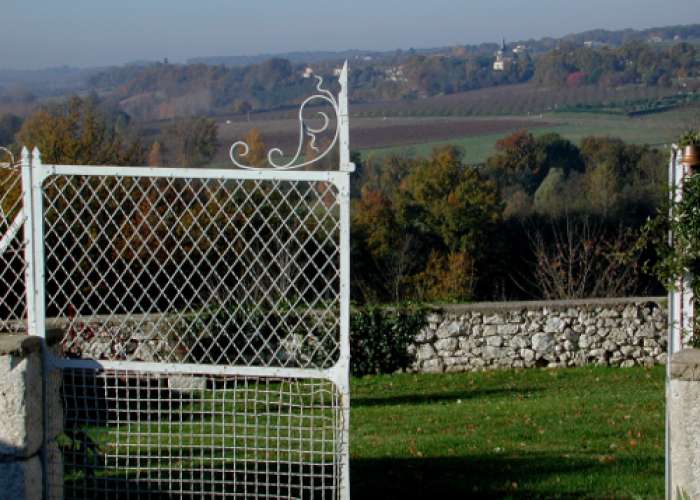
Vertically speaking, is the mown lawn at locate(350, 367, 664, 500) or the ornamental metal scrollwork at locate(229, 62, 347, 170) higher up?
the ornamental metal scrollwork at locate(229, 62, 347, 170)

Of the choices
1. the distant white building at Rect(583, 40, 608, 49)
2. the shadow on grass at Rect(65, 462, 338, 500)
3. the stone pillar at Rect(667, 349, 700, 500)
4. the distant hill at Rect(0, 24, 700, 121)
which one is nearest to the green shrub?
the shadow on grass at Rect(65, 462, 338, 500)

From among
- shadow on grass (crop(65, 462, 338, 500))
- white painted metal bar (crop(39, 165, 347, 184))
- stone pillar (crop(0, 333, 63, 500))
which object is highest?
white painted metal bar (crop(39, 165, 347, 184))

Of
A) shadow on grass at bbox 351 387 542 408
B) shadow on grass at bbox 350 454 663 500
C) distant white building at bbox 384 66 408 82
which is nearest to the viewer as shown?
shadow on grass at bbox 350 454 663 500

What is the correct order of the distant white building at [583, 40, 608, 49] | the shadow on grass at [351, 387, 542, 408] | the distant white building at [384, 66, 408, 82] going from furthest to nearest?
the distant white building at [583, 40, 608, 49]
the distant white building at [384, 66, 408, 82]
the shadow on grass at [351, 387, 542, 408]

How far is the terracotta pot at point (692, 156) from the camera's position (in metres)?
4.54

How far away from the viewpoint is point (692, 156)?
454 centimetres

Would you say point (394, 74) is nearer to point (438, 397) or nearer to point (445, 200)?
point (445, 200)

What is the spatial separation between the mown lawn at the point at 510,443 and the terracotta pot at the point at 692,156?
1.94 metres

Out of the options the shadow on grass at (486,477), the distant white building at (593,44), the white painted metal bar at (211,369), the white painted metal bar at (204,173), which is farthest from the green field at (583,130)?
the white painted metal bar at (211,369)

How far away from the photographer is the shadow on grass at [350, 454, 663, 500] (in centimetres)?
545

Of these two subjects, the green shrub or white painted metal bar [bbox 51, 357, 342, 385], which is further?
the green shrub

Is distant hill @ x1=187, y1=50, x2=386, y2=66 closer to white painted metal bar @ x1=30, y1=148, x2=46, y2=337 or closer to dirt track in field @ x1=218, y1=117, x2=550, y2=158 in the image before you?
dirt track in field @ x1=218, y1=117, x2=550, y2=158

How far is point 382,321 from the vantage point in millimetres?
14383

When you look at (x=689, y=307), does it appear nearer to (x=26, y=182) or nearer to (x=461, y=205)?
(x=26, y=182)
